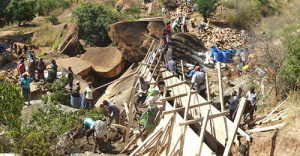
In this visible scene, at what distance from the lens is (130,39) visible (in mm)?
18047

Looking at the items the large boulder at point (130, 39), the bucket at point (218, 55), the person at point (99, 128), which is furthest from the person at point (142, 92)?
the bucket at point (218, 55)

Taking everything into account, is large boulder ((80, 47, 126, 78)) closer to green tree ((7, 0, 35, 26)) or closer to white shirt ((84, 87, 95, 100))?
white shirt ((84, 87, 95, 100))

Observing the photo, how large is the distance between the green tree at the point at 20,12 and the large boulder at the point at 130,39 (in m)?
15.3

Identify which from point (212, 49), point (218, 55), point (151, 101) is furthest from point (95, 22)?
point (151, 101)

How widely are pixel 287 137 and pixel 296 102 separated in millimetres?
2113

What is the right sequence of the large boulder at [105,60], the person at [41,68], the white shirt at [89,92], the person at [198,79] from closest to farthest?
the person at [198,79], the white shirt at [89,92], the person at [41,68], the large boulder at [105,60]

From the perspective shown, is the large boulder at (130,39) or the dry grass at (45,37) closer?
the large boulder at (130,39)

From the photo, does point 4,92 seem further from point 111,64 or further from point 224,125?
point 111,64

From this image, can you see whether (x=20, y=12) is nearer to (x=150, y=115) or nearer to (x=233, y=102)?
(x=150, y=115)

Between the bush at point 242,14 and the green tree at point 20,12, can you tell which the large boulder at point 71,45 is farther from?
the bush at point 242,14

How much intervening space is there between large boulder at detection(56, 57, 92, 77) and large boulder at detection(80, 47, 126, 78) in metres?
0.79

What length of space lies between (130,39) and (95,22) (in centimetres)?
467

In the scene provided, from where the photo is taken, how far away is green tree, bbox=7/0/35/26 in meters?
28.3

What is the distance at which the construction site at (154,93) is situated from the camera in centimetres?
691
